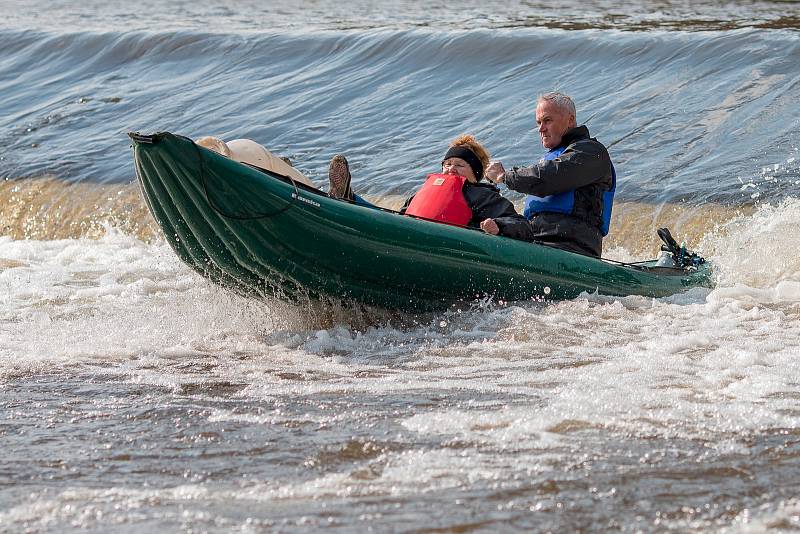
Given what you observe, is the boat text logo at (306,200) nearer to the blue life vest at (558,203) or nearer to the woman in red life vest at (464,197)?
the woman in red life vest at (464,197)

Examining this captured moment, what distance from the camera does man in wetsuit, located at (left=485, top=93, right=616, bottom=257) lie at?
6.01 metres

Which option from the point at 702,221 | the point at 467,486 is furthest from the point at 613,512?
the point at 702,221

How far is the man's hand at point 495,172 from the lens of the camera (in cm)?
582

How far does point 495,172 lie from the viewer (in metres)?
5.83

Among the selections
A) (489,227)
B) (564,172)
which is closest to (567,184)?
(564,172)

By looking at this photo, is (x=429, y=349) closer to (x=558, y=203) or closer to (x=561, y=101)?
(x=558, y=203)

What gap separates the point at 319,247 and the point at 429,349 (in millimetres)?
683

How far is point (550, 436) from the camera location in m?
3.90

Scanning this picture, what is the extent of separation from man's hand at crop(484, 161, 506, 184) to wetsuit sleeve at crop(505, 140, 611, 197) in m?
0.08

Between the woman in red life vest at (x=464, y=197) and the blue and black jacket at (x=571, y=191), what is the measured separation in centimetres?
15

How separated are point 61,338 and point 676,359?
2989mm

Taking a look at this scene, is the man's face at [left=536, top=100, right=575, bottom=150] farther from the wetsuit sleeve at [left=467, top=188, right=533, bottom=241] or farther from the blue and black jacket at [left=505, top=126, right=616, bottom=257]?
the wetsuit sleeve at [left=467, top=188, right=533, bottom=241]

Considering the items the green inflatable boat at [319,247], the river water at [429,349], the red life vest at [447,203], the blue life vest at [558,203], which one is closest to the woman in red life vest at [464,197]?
the red life vest at [447,203]

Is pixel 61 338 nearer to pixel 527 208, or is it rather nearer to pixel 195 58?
pixel 527 208
